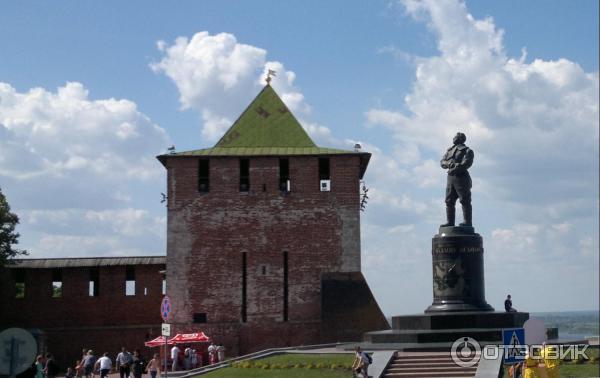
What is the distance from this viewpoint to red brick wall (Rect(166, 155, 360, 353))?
1267 inches

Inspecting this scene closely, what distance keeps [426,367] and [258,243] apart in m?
15.1

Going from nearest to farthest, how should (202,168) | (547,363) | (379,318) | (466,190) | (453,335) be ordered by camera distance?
(547,363) < (453,335) < (466,190) < (379,318) < (202,168)

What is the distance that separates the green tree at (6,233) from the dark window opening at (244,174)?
893 cm

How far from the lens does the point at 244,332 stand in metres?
32.1

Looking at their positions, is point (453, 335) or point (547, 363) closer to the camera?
point (547, 363)

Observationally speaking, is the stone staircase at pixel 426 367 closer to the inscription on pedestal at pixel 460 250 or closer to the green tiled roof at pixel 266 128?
the inscription on pedestal at pixel 460 250

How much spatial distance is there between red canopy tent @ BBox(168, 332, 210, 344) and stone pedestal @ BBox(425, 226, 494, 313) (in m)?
11.8

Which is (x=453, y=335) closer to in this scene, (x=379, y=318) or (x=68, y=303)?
(x=379, y=318)

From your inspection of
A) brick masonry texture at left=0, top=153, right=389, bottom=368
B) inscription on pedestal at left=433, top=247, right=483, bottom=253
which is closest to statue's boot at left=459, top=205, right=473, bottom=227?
inscription on pedestal at left=433, top=247, right=483, bottom=253

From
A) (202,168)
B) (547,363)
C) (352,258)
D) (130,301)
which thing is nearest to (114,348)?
(130,301)

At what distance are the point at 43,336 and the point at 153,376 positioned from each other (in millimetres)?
13319

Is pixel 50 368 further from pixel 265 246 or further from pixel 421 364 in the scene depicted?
pixel 265 246

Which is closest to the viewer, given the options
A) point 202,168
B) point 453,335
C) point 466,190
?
point 453,335

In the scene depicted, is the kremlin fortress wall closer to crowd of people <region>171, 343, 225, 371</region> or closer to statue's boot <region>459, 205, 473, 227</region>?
crowd of people <region>171, 343, 225, 371</region>
